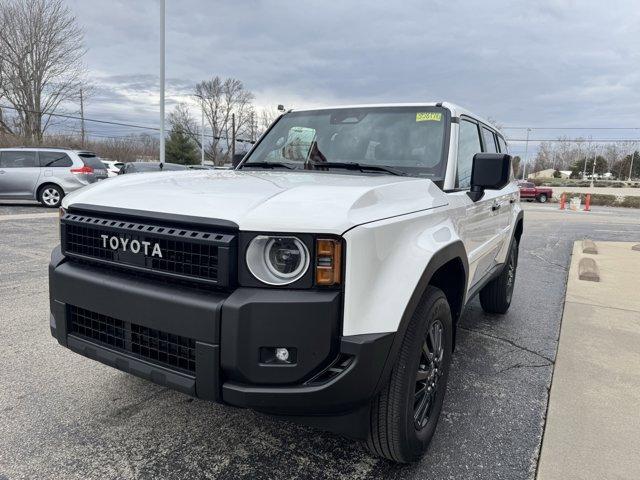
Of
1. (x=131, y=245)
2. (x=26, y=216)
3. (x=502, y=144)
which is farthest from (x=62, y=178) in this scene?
(x=131, y=245)

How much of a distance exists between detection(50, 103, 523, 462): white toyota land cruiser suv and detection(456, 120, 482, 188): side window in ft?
1.56

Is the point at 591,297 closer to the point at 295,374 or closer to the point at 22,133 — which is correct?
the point at 295,374

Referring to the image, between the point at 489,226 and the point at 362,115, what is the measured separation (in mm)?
1369

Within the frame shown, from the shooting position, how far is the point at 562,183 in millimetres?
63375

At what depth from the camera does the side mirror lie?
282 cm

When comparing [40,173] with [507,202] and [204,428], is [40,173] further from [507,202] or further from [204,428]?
[204,428]

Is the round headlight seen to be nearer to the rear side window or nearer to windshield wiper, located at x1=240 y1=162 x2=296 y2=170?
windshield wiper, located at x1=240 y1=162 x2=296 y2=170

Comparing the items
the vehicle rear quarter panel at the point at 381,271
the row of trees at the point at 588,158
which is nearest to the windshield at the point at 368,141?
the vehicle rear quarter panel at the point at 381,271

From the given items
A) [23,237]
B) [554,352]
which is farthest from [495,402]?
[23,237]

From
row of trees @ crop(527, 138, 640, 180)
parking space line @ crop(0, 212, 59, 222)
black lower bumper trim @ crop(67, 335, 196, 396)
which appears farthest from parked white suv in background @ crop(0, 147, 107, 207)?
row of trees @ crop(527, 138, 640, 180)

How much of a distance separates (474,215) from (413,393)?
60.5 inches

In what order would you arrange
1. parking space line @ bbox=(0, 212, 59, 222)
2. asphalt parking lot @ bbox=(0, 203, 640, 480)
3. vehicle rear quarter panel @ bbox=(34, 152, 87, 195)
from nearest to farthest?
asphalt parking lot @ bbox=(0, 203, 640, 480) → parking space line @ bbox=(0, 212, 59, 222) → vehicle rear quarter panel @ bbox=(34, 152, 87, 195)

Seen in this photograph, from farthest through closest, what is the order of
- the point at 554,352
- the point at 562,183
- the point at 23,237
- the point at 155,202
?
the point at 562,183, the point at 23,237, the point at 554,352, the point at 155,202

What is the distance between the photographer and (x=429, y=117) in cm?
332
